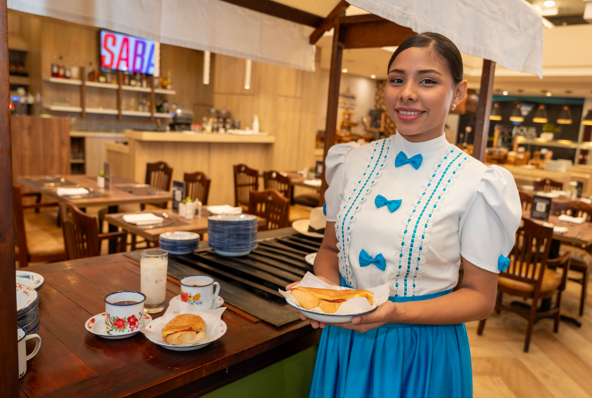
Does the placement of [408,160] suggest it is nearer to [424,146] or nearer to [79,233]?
[424,146]

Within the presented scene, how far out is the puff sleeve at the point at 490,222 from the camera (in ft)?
3.81

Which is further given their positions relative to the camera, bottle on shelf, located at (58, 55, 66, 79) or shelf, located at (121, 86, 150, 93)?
shelf, located at (121, 86, 150, 93)

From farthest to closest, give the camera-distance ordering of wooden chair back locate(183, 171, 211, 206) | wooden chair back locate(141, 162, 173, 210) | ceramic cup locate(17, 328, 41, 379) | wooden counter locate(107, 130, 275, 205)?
wooden counter locate(107, 130, 275, 205)
wooden chair back locate(141, 162, 173, 210)
wooden chair back locate(183, 171, 211, 206)
ceramic cup locate(17, 328, 41, 379)

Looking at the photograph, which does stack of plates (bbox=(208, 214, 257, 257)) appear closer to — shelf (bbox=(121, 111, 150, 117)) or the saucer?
the saucer

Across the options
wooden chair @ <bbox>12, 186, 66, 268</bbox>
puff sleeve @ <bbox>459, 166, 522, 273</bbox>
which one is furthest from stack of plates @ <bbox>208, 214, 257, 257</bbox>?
wooden chair @ <bbox>12, 186, 66, 268</bbox>

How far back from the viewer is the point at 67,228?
280 cm

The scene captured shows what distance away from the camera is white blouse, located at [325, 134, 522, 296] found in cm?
118

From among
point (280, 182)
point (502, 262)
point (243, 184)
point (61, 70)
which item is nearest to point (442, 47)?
point (502, 262)

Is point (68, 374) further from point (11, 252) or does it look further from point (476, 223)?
point (476, 223)

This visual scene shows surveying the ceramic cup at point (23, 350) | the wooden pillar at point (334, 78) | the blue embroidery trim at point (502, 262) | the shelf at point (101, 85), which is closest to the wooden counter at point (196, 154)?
the shelf at point (101, 85)

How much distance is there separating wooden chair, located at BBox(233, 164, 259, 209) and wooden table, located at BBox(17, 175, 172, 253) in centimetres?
134

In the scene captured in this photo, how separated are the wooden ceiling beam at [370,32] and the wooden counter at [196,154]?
3968 millimetres

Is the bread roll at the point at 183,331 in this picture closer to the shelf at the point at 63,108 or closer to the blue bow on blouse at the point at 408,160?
the blue bow on blouse at the point at 408,160

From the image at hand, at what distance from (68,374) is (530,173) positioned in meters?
9.43
